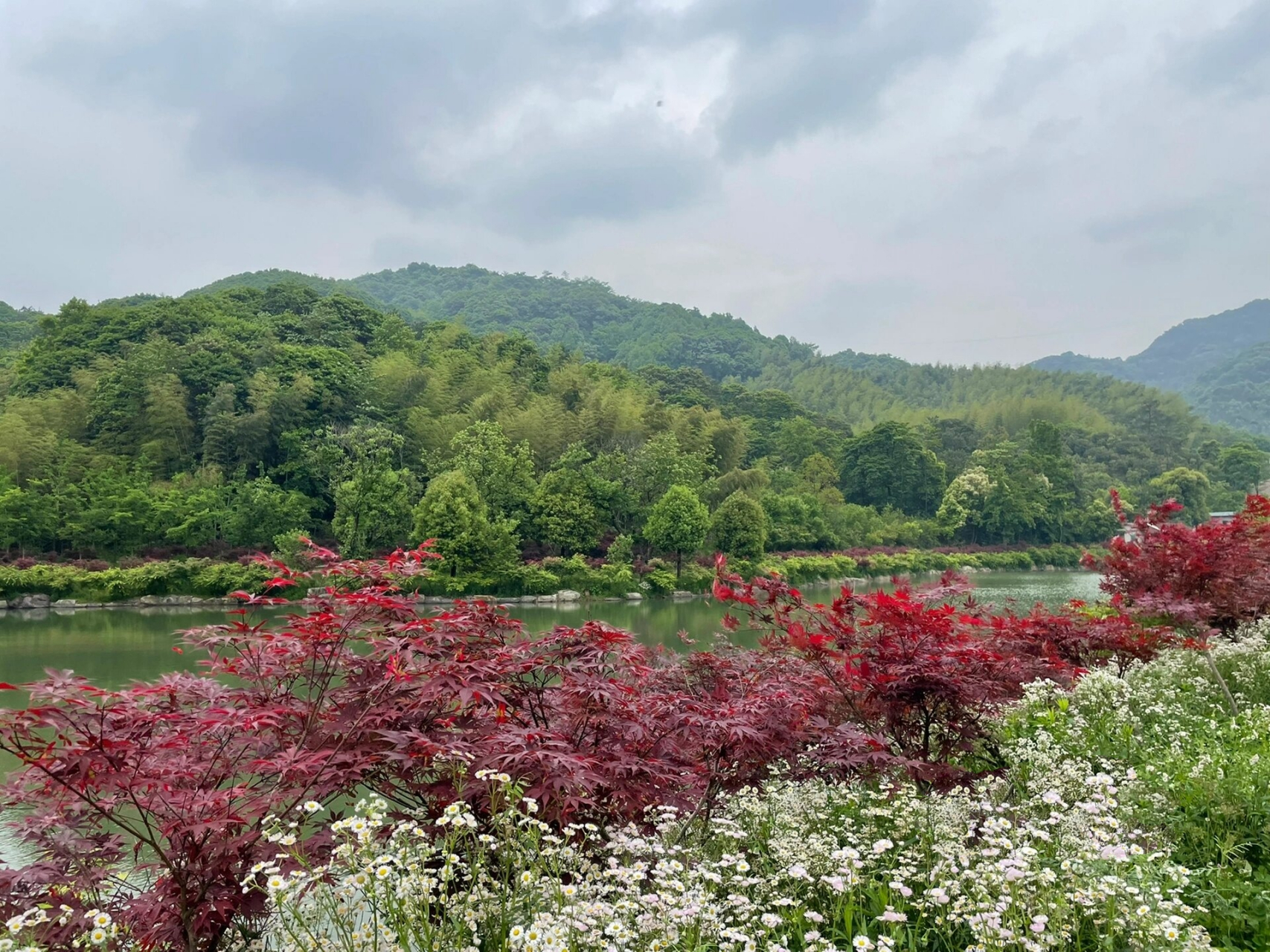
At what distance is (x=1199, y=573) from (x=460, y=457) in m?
21.9

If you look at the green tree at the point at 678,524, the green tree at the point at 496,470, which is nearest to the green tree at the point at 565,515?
the green tree at the point at 496,470

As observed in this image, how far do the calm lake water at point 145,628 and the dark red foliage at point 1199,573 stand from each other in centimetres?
100

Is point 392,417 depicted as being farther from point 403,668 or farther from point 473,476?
point 403,668

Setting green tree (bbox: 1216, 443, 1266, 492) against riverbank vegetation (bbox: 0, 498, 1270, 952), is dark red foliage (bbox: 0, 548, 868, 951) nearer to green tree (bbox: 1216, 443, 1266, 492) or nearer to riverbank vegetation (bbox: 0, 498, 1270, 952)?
riverbank vegetation (bbox: 0, 498, 1270, 952)

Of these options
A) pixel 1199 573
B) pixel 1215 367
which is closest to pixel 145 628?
pixel 1199 573

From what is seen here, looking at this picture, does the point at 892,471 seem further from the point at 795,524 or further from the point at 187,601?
the point at 187,601

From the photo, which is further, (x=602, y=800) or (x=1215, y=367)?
A: (x=1215, y=367)

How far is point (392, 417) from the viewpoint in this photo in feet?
103

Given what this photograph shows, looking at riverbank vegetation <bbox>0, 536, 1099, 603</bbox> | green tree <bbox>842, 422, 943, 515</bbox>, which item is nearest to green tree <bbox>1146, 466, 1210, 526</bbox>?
green tree <bbox>842, 422, 943, 515</bbox>

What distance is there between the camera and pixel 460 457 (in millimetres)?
24781

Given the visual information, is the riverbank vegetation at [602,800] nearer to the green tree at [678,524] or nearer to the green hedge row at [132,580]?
the green hedge row at [132,580]

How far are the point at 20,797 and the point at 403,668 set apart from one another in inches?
40.4

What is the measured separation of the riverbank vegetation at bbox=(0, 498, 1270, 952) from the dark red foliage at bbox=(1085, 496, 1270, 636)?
2055mm

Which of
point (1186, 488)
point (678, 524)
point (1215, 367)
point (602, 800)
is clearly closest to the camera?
point (602, 800)
